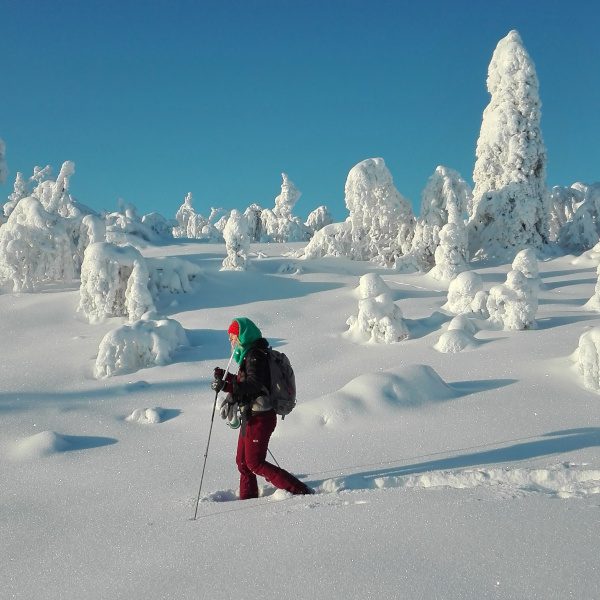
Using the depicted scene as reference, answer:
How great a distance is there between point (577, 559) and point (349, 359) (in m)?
8.55

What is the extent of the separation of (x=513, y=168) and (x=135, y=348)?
19074 millimetres

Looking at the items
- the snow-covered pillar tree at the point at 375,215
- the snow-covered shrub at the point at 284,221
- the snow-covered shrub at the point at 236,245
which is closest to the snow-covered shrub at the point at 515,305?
the snow-covered shrub at the point at 236,245

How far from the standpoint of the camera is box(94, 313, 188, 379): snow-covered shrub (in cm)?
1117

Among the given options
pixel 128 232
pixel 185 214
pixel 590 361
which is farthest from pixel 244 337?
pixel 185 214

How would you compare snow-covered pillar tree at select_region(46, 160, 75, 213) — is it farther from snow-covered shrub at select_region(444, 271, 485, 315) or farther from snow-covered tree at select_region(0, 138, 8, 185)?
snow-covered shrub at select_region(444, 271, 485, 315)

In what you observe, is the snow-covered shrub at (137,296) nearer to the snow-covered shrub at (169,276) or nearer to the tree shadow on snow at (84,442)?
the snow-covered shrub at (169,276)

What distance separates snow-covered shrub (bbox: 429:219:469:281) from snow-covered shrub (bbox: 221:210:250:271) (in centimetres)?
703

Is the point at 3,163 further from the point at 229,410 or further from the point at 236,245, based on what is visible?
the point at 229,410

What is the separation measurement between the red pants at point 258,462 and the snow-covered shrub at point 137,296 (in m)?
10.8

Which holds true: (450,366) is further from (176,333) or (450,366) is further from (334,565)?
(334,565)

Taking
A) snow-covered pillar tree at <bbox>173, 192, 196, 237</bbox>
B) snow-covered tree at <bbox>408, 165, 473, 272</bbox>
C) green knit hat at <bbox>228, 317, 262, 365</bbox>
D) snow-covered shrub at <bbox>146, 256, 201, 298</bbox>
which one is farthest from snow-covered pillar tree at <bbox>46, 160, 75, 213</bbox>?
snow-covered pillar tree at <bbox>173, 192, 196, 237</bbox>

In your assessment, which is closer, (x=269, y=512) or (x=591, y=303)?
(x=269, y=512)

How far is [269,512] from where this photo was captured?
3.91 m

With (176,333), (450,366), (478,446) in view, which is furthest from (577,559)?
(176,333)
